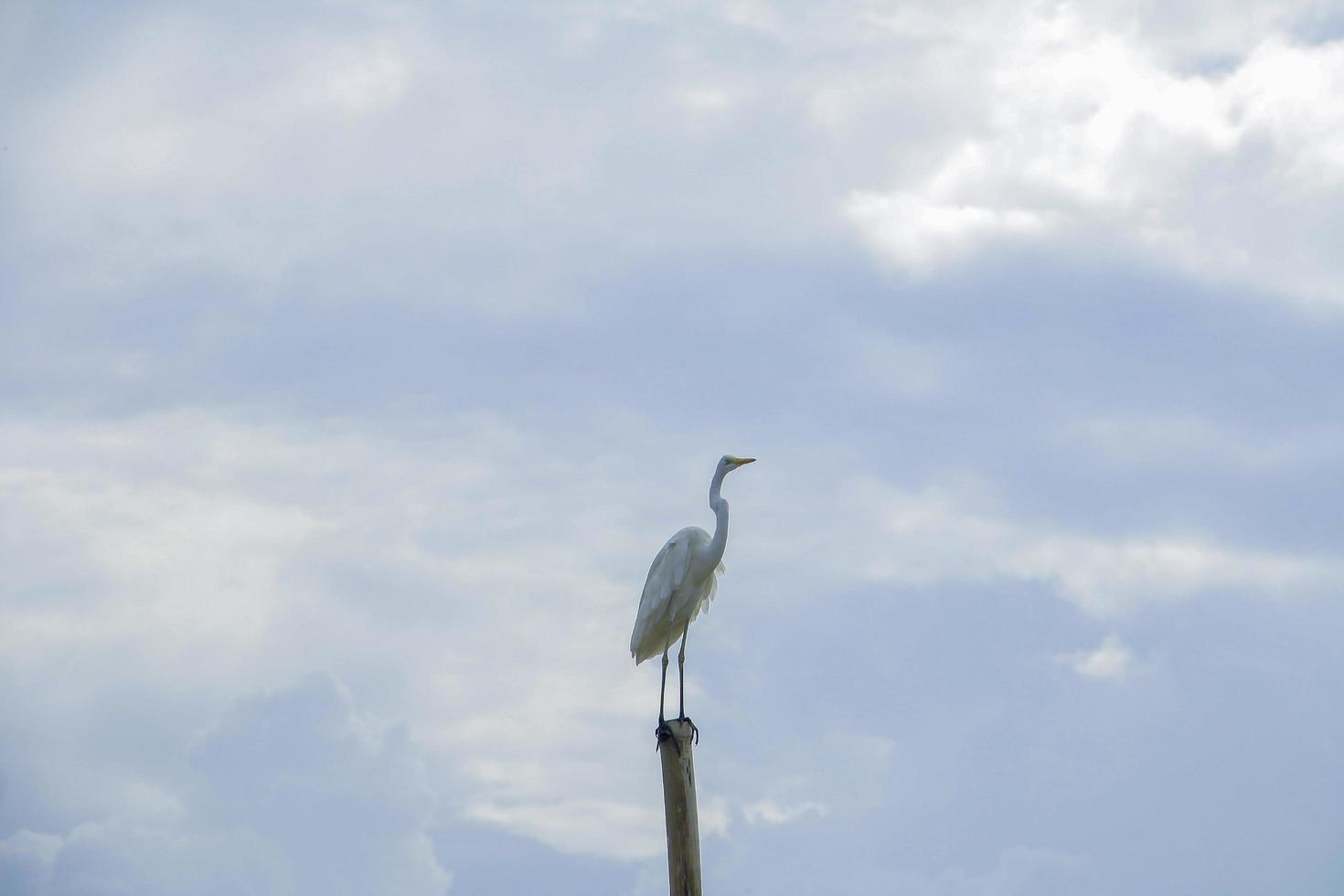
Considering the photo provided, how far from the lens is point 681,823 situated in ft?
35.5

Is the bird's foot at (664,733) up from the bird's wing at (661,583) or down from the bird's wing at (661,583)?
down

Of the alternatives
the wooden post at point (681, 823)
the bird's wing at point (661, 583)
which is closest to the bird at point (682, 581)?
the bird's wing at point (661, 583)

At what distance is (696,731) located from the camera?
42.7ft

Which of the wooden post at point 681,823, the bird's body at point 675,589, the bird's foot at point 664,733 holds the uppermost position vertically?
the bird's body at point 675,589

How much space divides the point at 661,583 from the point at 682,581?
22 centimetres

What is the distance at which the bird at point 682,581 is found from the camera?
14.8m

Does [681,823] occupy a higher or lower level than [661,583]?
lower

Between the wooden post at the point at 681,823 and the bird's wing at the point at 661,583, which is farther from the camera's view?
the bird's wing at the point at 661,583

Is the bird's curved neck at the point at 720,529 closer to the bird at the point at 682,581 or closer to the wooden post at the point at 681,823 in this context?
the bird at the point at 682,581

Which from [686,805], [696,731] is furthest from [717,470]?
[686,805]

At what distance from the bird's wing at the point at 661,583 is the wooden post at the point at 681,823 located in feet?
11.6

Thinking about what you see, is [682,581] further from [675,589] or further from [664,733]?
[664,733]

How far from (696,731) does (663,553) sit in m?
2.49

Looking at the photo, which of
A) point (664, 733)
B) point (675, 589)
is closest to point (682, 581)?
point (675, 589)
